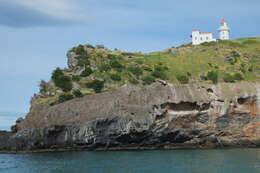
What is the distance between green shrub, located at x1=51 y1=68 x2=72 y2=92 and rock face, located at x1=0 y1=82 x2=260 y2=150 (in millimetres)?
6934

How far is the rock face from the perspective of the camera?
55344 mm

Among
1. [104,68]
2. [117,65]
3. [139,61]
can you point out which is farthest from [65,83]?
[139,61]

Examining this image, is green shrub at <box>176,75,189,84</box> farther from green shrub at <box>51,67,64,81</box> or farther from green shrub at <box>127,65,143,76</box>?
green shrub at <box>51,67,64,81</box>

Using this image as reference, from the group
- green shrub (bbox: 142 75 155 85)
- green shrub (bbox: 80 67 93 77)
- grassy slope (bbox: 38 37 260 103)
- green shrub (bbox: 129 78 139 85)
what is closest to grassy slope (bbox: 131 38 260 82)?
grassy slope (bbox: 38 37 260 103)

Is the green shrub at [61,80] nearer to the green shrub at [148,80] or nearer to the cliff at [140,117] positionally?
the cliff at [140,117]

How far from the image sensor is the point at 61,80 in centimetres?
6781

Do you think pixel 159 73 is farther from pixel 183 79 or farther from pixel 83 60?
pixel 83 60

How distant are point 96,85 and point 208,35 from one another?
51.0m

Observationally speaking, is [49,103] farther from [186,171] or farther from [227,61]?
[227,61]

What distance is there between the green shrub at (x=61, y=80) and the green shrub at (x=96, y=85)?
11.8ft

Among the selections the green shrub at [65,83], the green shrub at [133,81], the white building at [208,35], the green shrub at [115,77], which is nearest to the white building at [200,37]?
the white building at [208,35]

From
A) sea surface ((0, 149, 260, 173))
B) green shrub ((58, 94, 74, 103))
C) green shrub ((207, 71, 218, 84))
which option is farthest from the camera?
green shrub ((207, 71, 218, 84))

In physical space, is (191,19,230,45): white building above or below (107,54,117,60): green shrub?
above

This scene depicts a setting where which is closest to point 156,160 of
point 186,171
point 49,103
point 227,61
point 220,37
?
point 186,171
